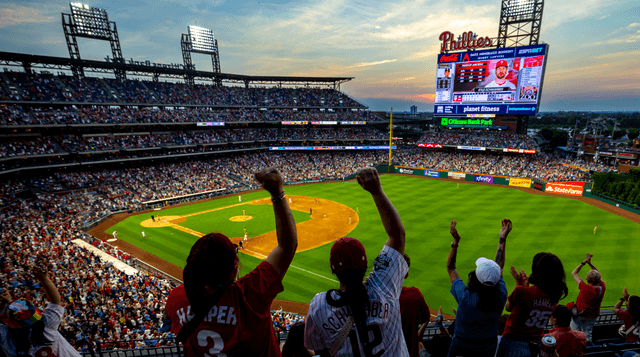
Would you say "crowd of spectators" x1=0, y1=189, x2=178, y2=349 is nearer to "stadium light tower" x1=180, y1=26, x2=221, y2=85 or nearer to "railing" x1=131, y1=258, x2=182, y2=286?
"railing" x1=131, y1=258, x2=182, y2=286

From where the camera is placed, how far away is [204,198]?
40.9 metres

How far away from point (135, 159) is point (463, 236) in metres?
43.1

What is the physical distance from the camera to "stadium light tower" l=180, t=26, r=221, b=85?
55875 mm

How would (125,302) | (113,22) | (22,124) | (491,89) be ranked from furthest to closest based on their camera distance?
(491,89)
(113,22)
(22,124)
(125,302)

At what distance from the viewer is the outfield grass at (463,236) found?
1858cm

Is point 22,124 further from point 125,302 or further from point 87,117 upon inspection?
point 125,302

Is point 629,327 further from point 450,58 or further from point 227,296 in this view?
point 450,58

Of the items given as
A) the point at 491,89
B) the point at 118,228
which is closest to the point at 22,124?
the point at 118,228

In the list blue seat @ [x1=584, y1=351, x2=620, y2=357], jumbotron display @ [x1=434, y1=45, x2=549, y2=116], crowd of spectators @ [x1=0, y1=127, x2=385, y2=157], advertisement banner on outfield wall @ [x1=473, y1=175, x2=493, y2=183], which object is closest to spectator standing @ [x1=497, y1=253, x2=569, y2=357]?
blue seat @ [x1=584, y1=351, x2=620, y2=357]

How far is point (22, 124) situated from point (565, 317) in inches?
1946

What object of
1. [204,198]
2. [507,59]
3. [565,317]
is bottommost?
[204,198]

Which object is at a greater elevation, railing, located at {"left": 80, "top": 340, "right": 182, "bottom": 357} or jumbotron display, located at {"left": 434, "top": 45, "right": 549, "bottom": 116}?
jumbotron display, located at {"left": 434, "top": 45, "right": 549, "bottom": 116}

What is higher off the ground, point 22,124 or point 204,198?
point 22,124

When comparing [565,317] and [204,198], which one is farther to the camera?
[204,198]
